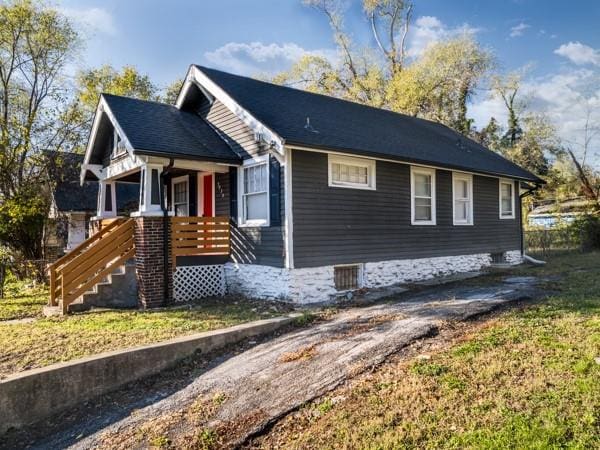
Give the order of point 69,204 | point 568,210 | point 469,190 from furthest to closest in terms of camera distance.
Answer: point 568,210, point 69,204, point 469,190

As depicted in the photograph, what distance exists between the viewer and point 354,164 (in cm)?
986

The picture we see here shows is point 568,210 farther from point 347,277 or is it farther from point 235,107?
point 235,107

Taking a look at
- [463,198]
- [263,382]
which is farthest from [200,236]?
[463,198]

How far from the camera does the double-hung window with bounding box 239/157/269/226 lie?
920 centimetres

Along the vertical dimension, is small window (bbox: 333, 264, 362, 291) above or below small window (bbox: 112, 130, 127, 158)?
below

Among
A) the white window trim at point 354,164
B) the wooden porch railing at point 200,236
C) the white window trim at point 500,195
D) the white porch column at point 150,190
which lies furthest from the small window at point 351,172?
the white window trim at point 500,195

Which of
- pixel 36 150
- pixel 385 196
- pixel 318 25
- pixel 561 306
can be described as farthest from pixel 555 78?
pixel 36 150

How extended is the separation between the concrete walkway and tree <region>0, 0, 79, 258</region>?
1127 centimetres

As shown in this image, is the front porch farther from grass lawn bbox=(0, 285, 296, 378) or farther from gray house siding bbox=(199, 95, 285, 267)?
grass lawn bbox=(0, 285, 296, 378)

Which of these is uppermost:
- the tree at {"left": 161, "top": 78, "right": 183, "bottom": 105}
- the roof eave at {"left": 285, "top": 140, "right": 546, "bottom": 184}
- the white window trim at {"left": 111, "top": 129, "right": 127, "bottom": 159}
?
the tree at {"left": 161, "top": 78, "right": 183, "bottom": 105}

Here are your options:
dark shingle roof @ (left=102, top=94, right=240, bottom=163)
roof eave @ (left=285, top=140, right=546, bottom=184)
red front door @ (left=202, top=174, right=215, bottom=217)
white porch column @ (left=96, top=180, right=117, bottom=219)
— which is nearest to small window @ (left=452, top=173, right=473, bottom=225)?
roof eave @ (left=285, top=140, right=546, bottom=184)

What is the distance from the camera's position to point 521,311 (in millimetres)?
7098

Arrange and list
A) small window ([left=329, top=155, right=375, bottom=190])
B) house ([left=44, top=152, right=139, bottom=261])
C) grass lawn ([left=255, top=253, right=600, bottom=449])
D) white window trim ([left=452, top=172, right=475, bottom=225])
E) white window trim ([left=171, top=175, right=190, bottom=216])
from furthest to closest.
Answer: house ([left=44, top=152, right=139, bottom=261]), white window trim ([left=452, top=172, right=475, bottom=225]), white window trim ([left=171, top=175, right=190, bottom=216]), small window ([left=329, top=155, right=375, bottom=190]), grass lawn ([left=255, top=253, right=600, bottom=449])

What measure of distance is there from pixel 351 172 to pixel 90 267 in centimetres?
580
